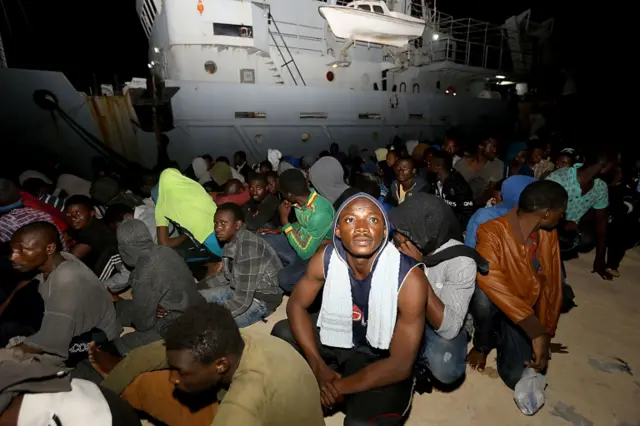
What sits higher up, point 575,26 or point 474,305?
point 575,26

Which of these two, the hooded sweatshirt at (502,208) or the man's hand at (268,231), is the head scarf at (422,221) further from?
the man's hand at (268,231)

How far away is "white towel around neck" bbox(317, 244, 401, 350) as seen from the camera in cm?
188

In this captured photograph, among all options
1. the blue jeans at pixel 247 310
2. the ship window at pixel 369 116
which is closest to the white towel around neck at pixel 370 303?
the blue jeans at pixel 247 310

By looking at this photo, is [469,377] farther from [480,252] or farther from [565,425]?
[480,252]

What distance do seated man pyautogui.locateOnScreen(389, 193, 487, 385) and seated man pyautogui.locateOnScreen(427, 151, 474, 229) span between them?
1.88m

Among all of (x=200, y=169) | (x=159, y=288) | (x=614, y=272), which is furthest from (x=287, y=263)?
(x=200, y=169)

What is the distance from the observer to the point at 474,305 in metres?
2.68

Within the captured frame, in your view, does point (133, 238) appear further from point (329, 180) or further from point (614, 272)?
point (614, 272)

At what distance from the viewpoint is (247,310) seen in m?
3.20

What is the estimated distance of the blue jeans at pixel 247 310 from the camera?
3177 mm

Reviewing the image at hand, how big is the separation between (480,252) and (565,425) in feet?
4.04

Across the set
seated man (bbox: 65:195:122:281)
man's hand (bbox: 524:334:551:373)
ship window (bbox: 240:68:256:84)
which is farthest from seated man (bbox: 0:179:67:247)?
ship window (bbox: 240:68:256:84)

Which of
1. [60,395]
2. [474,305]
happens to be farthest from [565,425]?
[60,395]

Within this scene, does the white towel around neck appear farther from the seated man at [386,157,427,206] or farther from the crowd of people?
the seated man at [386,157,427,206]
